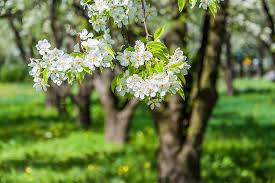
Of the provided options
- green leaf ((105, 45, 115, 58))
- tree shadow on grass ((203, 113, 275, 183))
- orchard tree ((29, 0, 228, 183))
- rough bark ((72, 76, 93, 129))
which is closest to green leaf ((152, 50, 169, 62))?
orchard tree ((29, 0, 228, 183))

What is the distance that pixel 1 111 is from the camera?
21750 millimetres

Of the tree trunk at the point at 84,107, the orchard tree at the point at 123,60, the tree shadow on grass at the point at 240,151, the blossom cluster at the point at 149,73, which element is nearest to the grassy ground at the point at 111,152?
the tree shadow on grass at the point at 240,151

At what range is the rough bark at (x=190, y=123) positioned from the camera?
7719 mm

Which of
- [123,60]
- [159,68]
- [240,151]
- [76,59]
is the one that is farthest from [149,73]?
[240,151]

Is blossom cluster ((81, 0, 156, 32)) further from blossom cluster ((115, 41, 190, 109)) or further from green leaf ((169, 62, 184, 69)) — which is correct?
green leaf ((169, 62, 184, 69))

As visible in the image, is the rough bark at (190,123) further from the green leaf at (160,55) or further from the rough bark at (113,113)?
the rough bark at (113,113)

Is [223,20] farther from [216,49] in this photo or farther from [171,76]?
[171,76]

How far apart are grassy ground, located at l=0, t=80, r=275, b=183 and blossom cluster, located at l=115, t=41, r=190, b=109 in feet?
20.3

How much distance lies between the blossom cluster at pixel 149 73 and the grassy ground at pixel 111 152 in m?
6.17

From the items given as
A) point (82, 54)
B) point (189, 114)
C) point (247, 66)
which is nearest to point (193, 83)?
point (189, 114)

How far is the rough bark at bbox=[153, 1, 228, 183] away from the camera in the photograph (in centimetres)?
772

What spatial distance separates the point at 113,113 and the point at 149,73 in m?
10.1

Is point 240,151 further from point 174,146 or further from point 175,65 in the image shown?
point 175,65

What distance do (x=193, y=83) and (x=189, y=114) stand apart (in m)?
0.38
